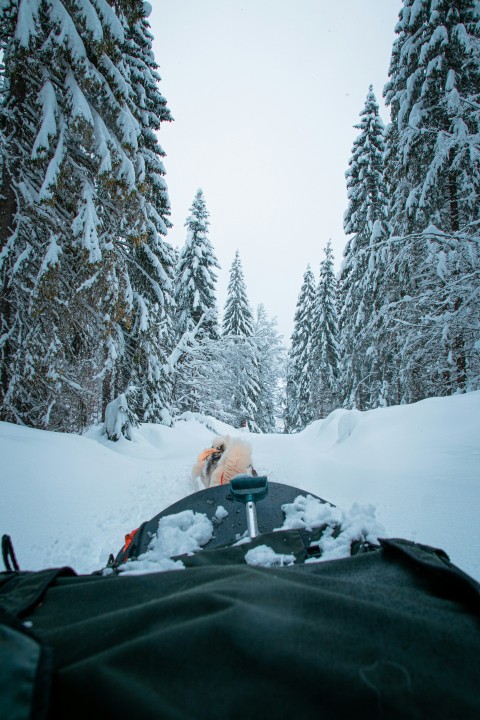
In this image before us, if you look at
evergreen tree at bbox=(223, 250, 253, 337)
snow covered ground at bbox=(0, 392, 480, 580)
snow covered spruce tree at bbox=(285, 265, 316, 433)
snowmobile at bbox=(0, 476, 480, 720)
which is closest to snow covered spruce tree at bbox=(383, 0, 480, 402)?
snow covered ground at bbox=(0, 392, 480, 580)

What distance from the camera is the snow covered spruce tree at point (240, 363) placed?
17016 mm

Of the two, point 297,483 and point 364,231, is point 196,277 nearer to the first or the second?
point 364,231

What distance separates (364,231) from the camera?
53.6 feet

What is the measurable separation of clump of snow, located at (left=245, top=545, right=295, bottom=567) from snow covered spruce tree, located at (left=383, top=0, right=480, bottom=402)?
5.92 metres

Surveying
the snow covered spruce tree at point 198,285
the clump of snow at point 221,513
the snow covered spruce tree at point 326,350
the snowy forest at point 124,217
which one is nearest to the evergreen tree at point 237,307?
the snow covered spruce tree at point 326,350

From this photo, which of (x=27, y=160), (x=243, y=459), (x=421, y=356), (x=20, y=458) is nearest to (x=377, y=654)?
(x=243, y=459)

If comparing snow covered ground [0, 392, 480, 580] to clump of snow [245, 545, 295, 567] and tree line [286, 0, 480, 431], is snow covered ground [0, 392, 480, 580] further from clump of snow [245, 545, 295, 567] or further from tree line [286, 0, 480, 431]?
tree line [286, 0, 480, 431]

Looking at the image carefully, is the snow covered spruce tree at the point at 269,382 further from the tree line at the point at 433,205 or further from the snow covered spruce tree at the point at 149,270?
the tree line at the point at 433,205

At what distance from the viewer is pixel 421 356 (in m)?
7.57

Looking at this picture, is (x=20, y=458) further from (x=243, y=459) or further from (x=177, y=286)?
(x=177, y=286)

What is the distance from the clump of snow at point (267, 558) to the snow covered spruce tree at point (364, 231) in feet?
46.8

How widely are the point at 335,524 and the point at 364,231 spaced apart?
17.2 metres

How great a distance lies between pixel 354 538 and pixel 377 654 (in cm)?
95

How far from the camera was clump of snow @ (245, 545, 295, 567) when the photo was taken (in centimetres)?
151
